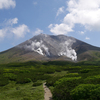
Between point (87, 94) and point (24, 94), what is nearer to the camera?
point (87, 94)

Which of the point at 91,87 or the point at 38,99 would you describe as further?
the point at 38,99

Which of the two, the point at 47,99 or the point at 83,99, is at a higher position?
the point at 83,99

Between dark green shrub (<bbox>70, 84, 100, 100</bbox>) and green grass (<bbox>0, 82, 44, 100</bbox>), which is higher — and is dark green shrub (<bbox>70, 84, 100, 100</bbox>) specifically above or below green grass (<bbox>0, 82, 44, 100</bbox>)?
above

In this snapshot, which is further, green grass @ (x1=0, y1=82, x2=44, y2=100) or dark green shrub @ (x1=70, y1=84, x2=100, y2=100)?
green grass @ (x1=0, y1=82, x2=44, y2=100)

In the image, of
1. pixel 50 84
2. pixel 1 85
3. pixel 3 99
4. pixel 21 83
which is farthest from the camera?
pixel 21 83

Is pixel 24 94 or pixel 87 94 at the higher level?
pixel 87 94

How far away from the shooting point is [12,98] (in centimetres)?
1630

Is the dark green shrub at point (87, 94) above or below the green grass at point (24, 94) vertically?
above

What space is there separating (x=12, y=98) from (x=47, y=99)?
5682mm

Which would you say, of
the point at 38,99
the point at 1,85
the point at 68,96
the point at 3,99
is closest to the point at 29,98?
the point at 38,99

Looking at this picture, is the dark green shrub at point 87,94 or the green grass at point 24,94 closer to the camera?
the dark green shrub at point 87,94

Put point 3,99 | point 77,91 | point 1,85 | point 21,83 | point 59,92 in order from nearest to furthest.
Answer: point 77,91 < point 59,92 < point 3,99 < point 1,85 < point 21,83

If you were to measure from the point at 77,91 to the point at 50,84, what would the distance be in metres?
11.7

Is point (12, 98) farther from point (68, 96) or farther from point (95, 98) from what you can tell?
point (95, 98)
